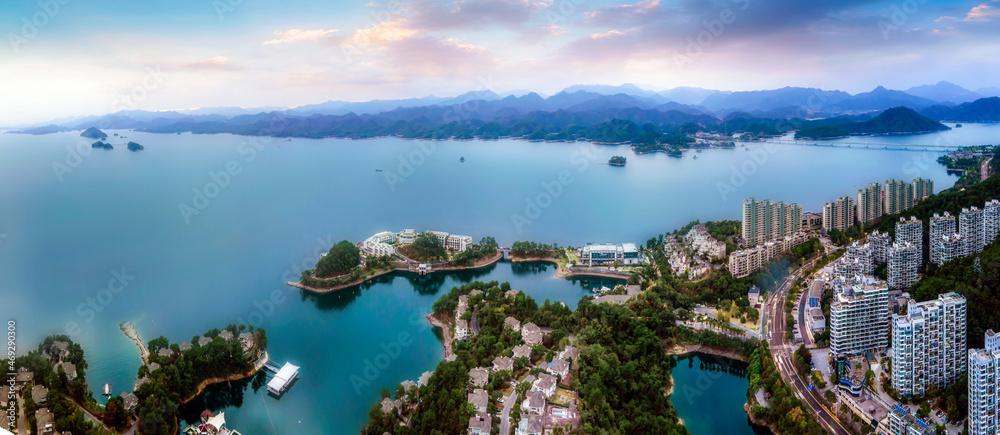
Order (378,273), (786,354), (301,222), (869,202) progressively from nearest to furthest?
(786,354) → (378,273) → (869,202) → (301,222)

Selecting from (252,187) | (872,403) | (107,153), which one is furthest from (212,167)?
(872,403)

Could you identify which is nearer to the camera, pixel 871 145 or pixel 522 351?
pixel 522 351

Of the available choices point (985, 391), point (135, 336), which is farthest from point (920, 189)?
point (135, 336)

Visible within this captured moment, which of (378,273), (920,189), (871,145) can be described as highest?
(871,145)

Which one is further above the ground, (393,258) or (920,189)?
(920,189)

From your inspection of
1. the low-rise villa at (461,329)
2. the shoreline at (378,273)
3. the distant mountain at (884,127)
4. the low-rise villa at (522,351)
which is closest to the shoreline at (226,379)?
the low-rise villa at (461,329)

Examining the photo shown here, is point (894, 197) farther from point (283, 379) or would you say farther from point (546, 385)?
point (283, 379)

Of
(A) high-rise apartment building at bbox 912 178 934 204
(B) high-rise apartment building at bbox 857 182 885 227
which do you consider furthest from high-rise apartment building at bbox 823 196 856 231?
(A) high-rise apartment building at bbox 912 178 934 204

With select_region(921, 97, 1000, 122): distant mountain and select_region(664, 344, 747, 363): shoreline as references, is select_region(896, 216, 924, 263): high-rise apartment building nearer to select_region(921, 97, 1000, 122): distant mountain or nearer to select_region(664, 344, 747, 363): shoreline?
select_region(664, 344, 747, 363): shoreline
